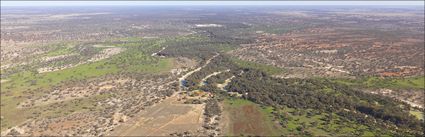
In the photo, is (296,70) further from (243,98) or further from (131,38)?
(131,38)

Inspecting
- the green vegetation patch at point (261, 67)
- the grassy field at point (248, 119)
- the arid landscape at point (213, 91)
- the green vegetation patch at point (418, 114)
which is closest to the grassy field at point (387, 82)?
the arid landscape at point (213, 91)

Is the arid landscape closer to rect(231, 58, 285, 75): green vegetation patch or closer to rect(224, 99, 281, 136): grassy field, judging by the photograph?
rect(224, 99, 281, 136): grassy field

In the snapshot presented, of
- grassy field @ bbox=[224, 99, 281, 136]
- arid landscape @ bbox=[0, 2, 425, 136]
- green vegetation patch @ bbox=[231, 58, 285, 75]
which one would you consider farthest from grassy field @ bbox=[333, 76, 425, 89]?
grassy field @ bbox=[224, 99, 281, 136]

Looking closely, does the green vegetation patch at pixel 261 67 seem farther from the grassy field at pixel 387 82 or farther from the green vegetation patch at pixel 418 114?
the green vegetation patch at pixel 418 114

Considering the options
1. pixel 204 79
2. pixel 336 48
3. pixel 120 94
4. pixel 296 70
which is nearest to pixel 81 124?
pixel 120 94

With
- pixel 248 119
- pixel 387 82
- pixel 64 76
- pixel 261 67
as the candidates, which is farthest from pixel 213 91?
pixel 387 82

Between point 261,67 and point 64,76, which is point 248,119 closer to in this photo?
point 261,67
